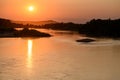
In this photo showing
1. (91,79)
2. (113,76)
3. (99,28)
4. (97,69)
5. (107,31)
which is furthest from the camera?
(99,28)

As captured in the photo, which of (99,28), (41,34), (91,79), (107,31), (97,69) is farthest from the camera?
(99,28)

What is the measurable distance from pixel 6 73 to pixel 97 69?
3.44 metres

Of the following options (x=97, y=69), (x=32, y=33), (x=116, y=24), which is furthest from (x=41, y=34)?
(x=97, y=69)

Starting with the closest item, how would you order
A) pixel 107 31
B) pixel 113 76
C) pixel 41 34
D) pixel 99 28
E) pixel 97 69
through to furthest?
1. pixel 113 76
2. pixel 97 69
3. pixel 41 34
4. pixel 107 31
5. pixel 99 28

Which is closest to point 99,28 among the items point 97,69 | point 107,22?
point 107,22

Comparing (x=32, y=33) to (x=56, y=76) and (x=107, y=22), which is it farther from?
(x=56, y=76)

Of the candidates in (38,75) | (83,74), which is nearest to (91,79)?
(83,74)

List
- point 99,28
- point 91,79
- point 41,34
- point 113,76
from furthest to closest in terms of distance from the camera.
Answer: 1. point 99,28
2. point 41,34
3. point 113,76
4. point 91,79

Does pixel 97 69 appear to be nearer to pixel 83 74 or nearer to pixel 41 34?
pixel 83 74

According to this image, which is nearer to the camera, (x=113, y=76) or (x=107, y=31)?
(x=113, y=76)

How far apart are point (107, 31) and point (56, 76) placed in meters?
41.0

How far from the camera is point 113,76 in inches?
394

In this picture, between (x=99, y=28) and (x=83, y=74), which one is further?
(x=99, y=28)

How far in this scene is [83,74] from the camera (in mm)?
10289
